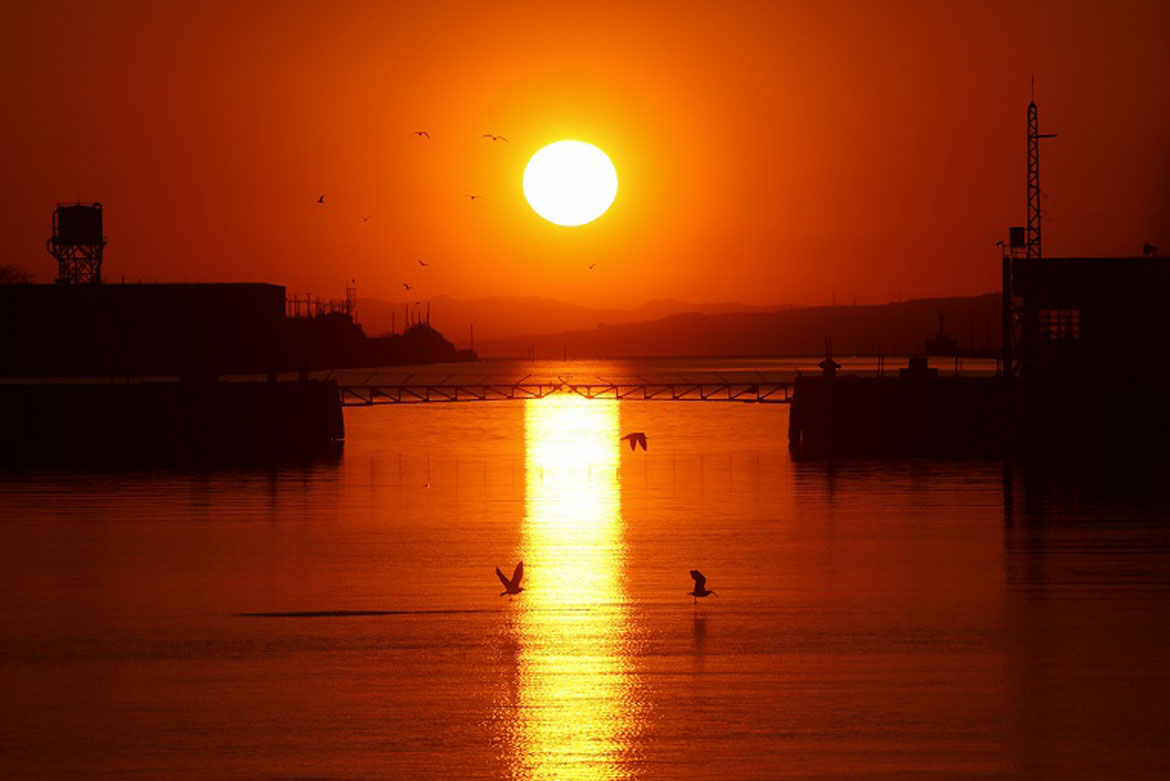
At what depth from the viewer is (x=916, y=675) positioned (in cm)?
2742

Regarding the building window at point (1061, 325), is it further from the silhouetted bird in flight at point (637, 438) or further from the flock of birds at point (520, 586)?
the flock of birds at point (520, 586)

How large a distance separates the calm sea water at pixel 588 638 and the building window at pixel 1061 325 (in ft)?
78.5

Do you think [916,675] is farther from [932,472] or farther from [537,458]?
[537,458]

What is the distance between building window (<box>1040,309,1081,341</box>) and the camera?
88125mm

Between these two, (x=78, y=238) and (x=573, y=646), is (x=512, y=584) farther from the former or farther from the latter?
(x=78, y=238)

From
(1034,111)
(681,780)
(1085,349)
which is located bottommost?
(681,780)

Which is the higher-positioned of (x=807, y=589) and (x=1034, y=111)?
(x=1034, y=111)

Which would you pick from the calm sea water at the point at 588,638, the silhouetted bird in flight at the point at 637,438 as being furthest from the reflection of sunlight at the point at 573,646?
the silhouetted bird in flight at the point at 637,438

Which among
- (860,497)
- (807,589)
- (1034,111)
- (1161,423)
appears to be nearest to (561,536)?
(807,589)

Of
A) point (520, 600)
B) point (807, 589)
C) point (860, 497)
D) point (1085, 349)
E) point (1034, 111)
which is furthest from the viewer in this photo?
point (1034, 111)

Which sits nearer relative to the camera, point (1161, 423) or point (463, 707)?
point (463, 707)

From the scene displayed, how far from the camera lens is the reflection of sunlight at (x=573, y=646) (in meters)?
21.9

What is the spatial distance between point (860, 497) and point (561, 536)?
766 inches

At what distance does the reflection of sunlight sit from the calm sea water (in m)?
0.11
